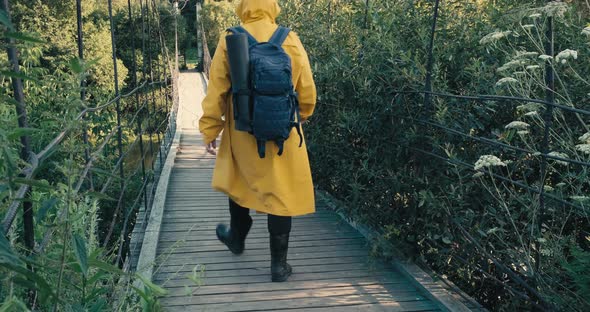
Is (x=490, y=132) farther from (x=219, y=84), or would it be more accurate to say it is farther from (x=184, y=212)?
(x=184, y=212)

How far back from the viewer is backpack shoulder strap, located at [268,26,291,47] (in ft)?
9.84

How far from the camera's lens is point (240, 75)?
9.45 ft

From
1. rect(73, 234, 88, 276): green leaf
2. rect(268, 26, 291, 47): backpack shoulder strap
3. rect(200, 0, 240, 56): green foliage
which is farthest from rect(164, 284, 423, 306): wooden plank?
rect(200, 0, 240, 56): green foliage

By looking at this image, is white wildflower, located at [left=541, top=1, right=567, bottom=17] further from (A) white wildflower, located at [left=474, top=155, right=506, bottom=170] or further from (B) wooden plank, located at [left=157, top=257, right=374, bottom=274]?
(B) wooden plank, located at [left=157, top=257, right=374, bottom=274]

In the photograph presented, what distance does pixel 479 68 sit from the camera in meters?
2.91

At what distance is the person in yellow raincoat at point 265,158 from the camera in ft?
10.1

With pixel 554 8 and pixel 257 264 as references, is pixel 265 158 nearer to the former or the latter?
pixel 257 264

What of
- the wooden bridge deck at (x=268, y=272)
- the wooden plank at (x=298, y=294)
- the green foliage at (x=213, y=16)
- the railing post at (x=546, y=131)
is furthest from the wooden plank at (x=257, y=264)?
the green foliage at (x=213, y=16)

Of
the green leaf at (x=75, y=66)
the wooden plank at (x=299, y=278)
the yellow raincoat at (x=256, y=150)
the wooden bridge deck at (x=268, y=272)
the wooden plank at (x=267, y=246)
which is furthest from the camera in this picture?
the wooden plank at (x=267, y=246)

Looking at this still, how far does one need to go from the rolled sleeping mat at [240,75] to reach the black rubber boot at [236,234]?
2.59 ft

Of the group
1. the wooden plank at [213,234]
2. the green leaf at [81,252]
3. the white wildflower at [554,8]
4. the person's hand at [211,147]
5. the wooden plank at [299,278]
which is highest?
the white wildflower at [554,8]

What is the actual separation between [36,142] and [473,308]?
158 inches

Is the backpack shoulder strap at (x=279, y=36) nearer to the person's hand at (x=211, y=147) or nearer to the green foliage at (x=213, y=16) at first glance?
the person's hand at (x=211, y=147)

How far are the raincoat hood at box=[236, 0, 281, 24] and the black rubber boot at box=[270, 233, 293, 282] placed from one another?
1249 millimetres
